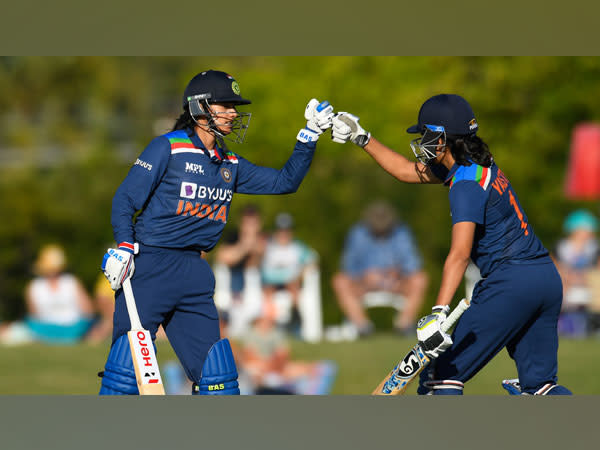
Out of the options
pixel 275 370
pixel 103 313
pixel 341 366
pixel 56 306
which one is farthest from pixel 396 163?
pixel 56 306

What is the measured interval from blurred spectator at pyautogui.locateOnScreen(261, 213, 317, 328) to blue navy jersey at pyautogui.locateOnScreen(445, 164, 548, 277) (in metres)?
6.14

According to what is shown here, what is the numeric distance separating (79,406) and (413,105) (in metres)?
14.0

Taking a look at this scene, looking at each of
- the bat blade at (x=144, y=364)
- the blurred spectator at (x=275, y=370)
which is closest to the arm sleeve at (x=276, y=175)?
the bat blade at (x=144, y=364)

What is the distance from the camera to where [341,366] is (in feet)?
34.3

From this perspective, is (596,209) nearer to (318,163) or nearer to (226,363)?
(318,163)

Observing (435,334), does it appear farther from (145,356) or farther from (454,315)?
(145,356)

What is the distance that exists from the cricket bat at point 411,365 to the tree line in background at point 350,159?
10.2 feet

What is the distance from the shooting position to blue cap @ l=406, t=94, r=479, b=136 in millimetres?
5047

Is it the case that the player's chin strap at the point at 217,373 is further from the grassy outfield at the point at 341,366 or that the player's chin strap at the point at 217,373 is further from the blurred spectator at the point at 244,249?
the blurred spectator at the point at 244,249

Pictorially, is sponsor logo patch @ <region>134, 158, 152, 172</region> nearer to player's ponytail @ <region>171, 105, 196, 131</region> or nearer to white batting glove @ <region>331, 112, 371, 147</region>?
player's ponytail @ <region>171, 105, 196, 131</region>

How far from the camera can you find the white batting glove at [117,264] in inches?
197

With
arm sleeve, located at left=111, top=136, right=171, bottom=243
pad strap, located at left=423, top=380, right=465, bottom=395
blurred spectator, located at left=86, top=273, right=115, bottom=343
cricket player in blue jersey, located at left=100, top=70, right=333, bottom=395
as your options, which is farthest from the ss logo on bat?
blurred spectator, located at left=86, top=273, right=115, bottom=343

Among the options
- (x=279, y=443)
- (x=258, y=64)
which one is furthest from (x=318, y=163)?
(x=258, y=64)

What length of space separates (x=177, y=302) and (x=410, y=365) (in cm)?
127
